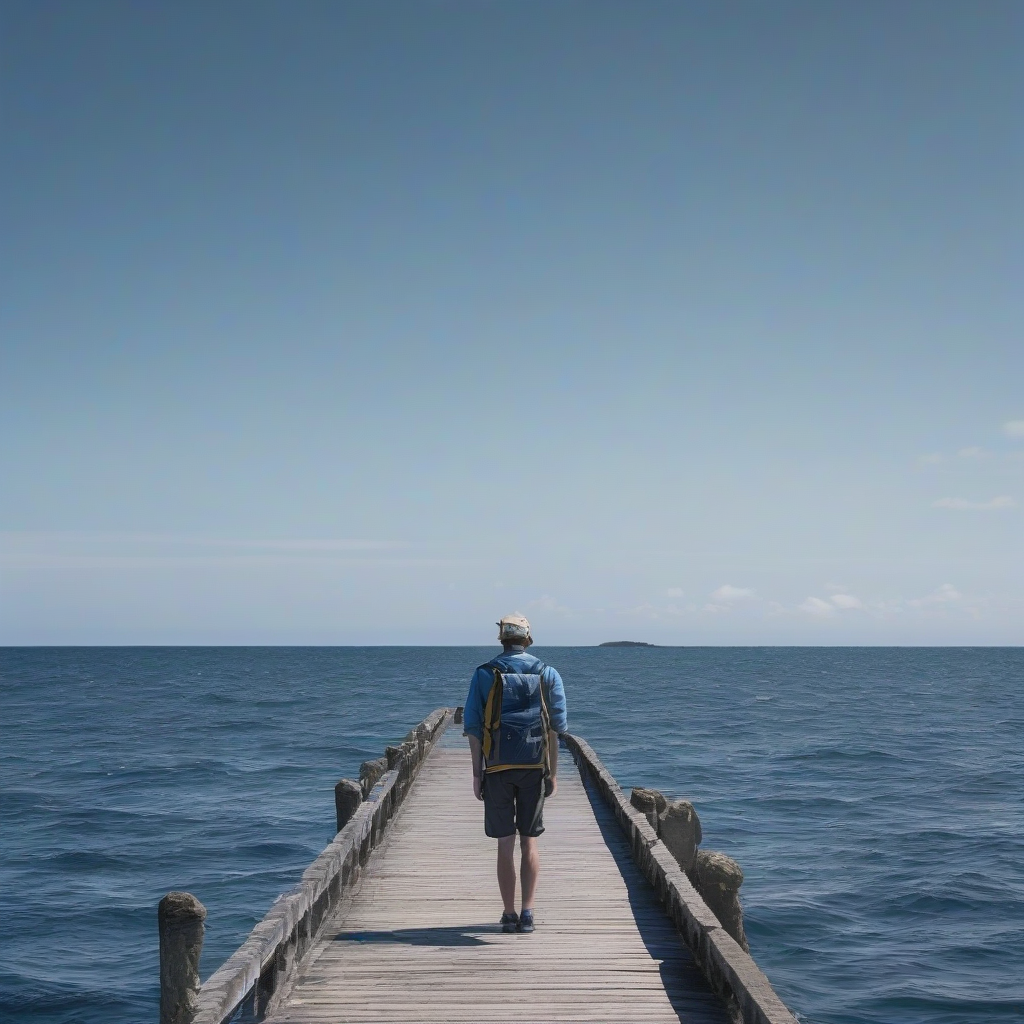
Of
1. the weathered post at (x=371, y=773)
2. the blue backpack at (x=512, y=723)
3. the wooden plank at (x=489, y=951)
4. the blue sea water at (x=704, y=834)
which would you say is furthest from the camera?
the weathered post at (x=371, y=773)

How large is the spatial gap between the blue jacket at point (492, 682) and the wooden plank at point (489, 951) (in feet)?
4.87

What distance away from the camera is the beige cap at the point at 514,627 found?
705cm

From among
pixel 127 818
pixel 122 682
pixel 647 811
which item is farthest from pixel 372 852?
pixel 122 682

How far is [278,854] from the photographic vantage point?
19.5 meters

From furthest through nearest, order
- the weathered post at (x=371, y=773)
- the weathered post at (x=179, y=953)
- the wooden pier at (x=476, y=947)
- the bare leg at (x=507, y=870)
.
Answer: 1. the weathered post at (x=371, y=773)
2. the weathered post at (x=179, y=953)
3. the bare leg at (x=507, y=870)
4. the wooden pier at (x=476, y=947)

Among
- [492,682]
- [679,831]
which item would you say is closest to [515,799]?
[492,682]

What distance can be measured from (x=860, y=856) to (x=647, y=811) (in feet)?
34.4

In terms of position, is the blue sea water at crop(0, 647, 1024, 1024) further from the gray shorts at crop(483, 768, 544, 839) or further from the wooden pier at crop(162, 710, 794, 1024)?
the gray shorts at crop(483, 768, 544, 839)

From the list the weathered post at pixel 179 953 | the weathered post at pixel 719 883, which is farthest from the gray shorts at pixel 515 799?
the weathered post at pixel 719 883

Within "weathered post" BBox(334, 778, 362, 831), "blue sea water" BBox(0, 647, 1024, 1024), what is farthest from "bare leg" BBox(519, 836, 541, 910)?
"blue sea water" BBox(0, 647, 1024, 1024)

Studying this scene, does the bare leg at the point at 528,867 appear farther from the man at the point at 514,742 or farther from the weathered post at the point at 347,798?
the weathered post at the point at 347,798

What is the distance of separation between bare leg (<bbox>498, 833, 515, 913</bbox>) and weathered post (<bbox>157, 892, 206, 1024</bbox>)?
7.61ft

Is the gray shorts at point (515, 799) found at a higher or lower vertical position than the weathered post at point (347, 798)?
higher

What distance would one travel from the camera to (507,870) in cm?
704
